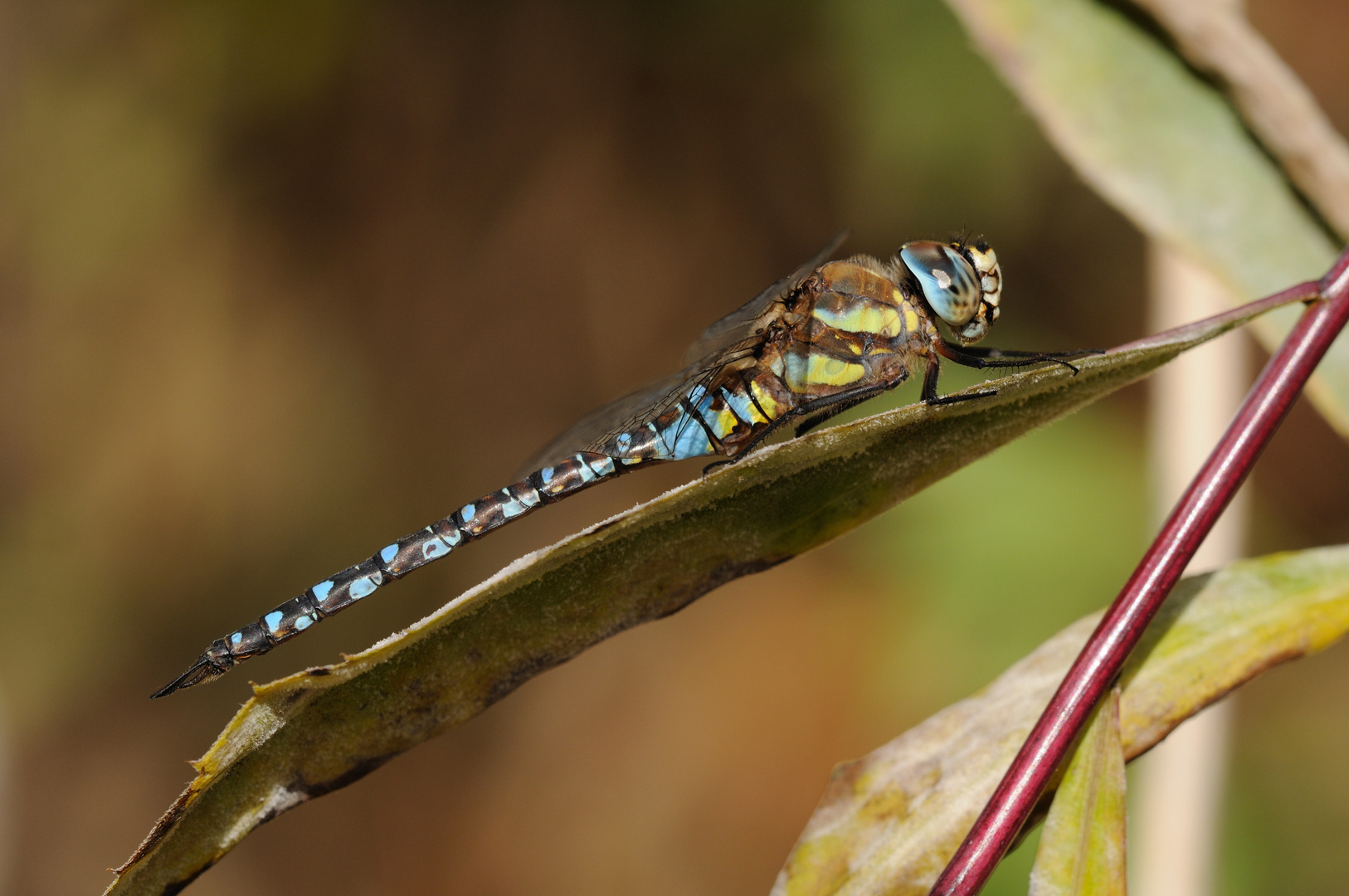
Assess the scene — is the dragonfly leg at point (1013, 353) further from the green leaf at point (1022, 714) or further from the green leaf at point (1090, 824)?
the green leaf at point (1090, 824)

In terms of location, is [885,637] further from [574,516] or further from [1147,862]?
[1147,862]

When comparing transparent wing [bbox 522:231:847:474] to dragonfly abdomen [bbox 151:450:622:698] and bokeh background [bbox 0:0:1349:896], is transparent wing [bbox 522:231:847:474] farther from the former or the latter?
bokeh background [bbox 0:0:1349:896]

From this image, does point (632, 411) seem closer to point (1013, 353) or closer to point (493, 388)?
point (1013, 353)

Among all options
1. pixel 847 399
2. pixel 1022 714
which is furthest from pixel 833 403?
pixel 1022 714

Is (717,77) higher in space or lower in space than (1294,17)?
higher

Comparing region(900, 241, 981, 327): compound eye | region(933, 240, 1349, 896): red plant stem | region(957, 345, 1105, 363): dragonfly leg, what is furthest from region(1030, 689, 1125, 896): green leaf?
region(900, 241, 981, 327): compound eye

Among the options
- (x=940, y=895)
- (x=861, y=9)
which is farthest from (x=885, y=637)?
(x=940, y=895)
